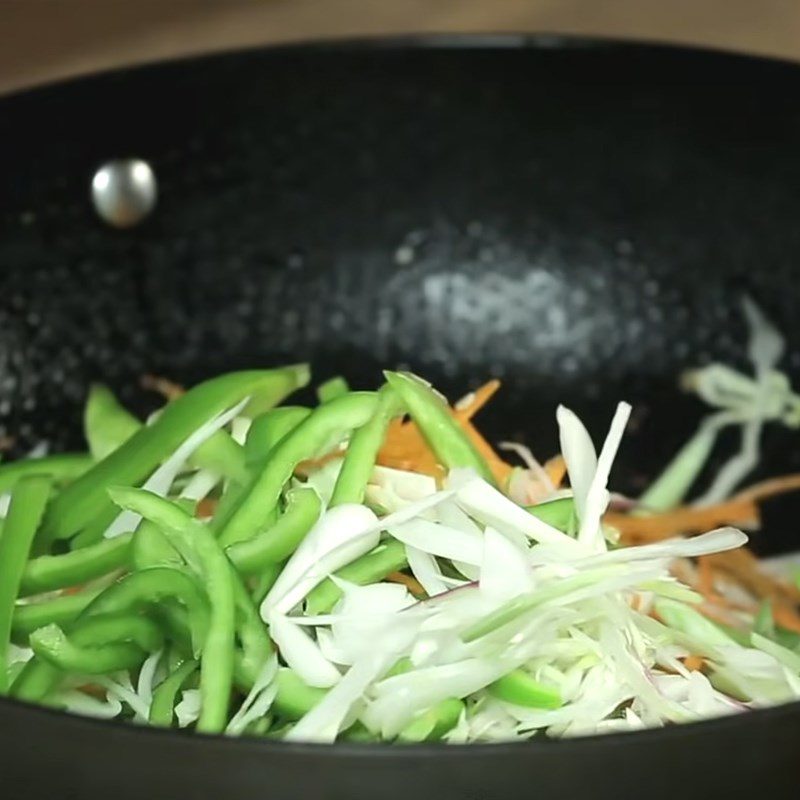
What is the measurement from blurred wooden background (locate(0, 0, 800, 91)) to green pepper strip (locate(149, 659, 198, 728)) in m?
0.95

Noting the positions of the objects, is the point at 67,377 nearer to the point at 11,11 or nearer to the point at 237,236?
the point at 237,236

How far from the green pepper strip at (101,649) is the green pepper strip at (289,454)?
56 mm

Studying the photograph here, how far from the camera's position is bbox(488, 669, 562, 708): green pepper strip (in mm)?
614

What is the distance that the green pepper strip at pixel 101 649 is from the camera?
0.63m

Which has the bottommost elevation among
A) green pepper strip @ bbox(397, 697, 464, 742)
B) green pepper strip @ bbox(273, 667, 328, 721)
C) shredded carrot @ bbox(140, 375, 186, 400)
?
green pepper strip @ bbox(397, 697, 464, 742)

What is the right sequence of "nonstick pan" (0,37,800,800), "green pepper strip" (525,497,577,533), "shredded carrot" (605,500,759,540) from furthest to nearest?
"nonstick pan" (0,37,800,800)
"shredded carrot" (605,500,759,540)
"green pepper strip" (525,497,577,533)

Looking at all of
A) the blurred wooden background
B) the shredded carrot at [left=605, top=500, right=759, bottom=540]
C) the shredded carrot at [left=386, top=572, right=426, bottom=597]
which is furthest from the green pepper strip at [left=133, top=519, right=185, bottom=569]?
the blurred wooden background

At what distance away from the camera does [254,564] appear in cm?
65

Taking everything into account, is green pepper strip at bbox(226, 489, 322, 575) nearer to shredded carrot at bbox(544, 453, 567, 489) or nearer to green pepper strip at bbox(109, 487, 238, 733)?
green pepper strip at bbox(109, 487, 238, 733)

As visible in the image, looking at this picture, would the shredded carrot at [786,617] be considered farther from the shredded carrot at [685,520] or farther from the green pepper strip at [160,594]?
the green pepper strip at [160,594]

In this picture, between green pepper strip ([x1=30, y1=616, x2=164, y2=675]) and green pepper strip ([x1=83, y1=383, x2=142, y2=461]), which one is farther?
green pepper strip ([x1=83, y1=383, x2=142, y2=461])

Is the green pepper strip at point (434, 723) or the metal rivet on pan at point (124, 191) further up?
the metal rivet on pan at point (124, 191)

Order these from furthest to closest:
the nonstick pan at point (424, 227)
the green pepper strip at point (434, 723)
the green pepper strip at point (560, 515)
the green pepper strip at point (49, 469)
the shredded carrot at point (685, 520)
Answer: the nonstick pan at point (424, 227), the shredded carrot at point (685, 520), the green pepper strip at point (49, 469), the green pepper strip at point (560, 515), the green pepper strip at point (434, 723)

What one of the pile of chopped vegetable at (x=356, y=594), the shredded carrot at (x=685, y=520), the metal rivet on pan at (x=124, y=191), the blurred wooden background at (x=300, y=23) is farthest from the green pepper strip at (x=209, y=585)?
the blurred wooden background at (x=300, y=23)
